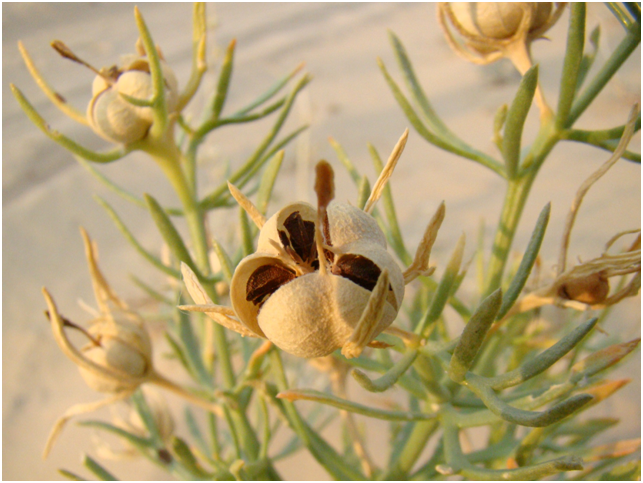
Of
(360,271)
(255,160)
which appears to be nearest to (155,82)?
(255,160)

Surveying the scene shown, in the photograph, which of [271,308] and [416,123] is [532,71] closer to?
[416,123]

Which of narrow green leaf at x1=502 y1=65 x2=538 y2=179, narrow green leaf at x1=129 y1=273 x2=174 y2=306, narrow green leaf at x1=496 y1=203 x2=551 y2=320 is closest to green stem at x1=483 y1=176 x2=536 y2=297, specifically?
narrow green leaf at x1=502 y1=65 x2=538 y2=179

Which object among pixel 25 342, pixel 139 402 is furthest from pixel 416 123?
pixel 25 342

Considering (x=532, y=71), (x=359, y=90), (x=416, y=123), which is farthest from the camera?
(x=359, y=90)

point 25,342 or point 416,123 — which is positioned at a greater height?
point 416,123

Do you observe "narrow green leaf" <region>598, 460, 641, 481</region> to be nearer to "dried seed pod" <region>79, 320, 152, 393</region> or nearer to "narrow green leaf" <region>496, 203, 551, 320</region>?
"narrow green leaf" <region>496, 203, 551, 320</region>

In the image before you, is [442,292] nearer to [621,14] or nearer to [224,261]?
[224,261]
